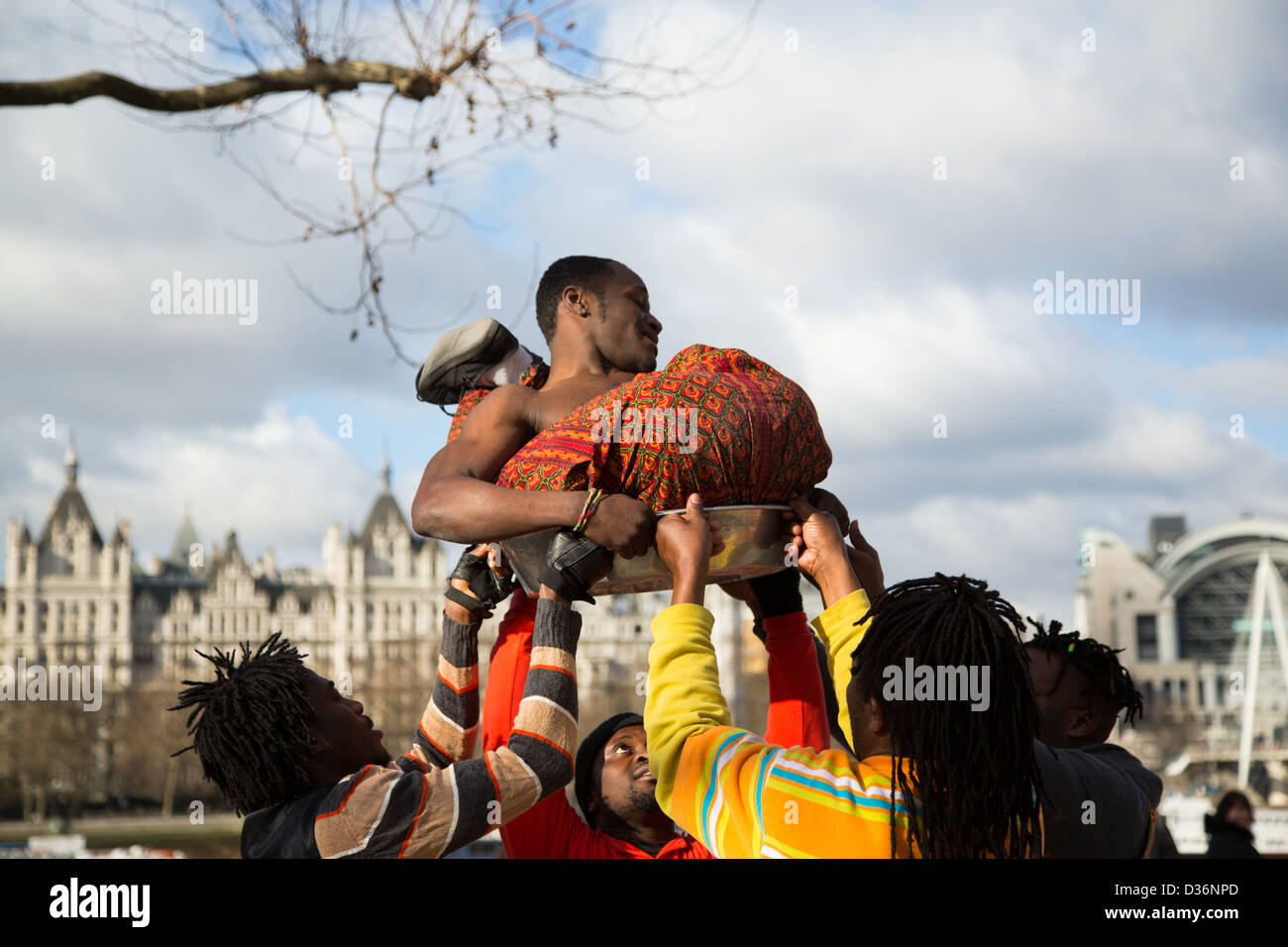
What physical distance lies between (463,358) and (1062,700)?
166 centimetres

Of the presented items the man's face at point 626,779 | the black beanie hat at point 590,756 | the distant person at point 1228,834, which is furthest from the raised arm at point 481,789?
the distant person at point 1228,834

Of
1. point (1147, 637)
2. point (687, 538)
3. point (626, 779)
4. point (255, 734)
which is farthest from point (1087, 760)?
point (1147, 637)

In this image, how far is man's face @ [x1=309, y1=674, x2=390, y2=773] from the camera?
2695mm

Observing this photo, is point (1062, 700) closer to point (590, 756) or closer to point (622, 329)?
point (590, 756)

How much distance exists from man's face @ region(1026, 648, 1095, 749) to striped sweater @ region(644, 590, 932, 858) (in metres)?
1.12

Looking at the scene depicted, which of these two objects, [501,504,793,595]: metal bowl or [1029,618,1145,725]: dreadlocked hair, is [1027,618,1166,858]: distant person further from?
[501,504,793,595]: metal bowl

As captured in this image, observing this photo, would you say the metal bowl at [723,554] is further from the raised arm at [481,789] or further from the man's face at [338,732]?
the man's face at [338,732]

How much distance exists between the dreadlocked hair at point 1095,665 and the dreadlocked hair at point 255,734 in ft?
5.71

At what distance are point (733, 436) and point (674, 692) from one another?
44 cm

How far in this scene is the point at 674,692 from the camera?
225cm
